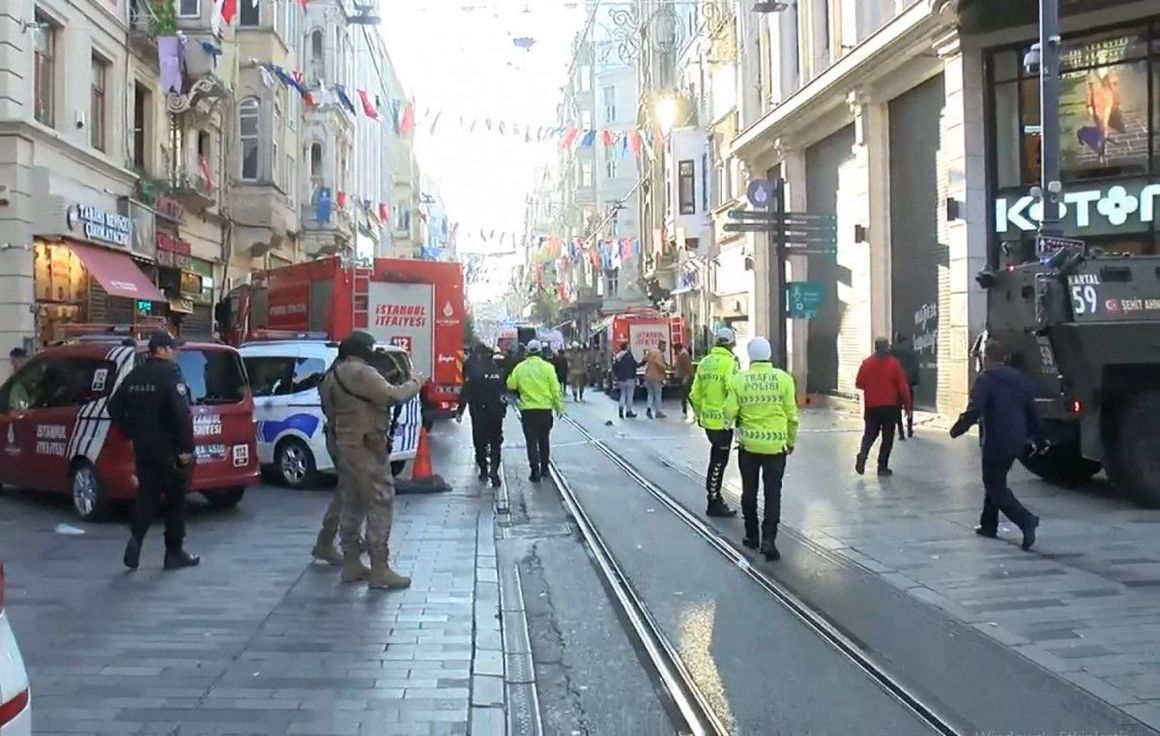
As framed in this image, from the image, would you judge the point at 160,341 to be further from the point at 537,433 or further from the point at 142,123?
the point at 142,123

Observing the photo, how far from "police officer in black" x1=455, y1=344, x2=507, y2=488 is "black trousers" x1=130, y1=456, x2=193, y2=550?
585cm

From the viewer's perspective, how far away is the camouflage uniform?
799 cm

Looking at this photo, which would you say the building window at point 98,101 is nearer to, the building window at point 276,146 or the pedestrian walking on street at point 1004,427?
the building window at point 276,146

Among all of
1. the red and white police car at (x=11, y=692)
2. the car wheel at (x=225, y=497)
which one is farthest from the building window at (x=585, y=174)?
the red and white police car at (x=11, y=692)

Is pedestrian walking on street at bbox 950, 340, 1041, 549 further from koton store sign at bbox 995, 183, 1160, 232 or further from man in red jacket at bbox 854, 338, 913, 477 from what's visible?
koton store sign at bbox 995, 183, 1160, 232

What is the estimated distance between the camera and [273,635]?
6641 millimetres

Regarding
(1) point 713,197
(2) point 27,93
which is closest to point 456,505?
(2) point 27,93

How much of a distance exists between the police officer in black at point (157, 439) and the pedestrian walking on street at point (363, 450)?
1160 millimetres

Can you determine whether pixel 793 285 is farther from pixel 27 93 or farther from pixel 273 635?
pixel 273 635

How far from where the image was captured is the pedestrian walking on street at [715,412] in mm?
11211

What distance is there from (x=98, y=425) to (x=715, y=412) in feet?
19.1

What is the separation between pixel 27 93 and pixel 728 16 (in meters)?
23.6

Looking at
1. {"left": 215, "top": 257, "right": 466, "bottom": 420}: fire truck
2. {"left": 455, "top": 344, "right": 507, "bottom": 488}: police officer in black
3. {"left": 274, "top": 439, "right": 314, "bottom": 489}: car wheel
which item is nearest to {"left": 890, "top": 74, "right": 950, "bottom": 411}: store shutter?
{"left": 215, "top": 257, "right": 466, "bottom": 420}: fire truck

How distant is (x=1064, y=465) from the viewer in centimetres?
1289
